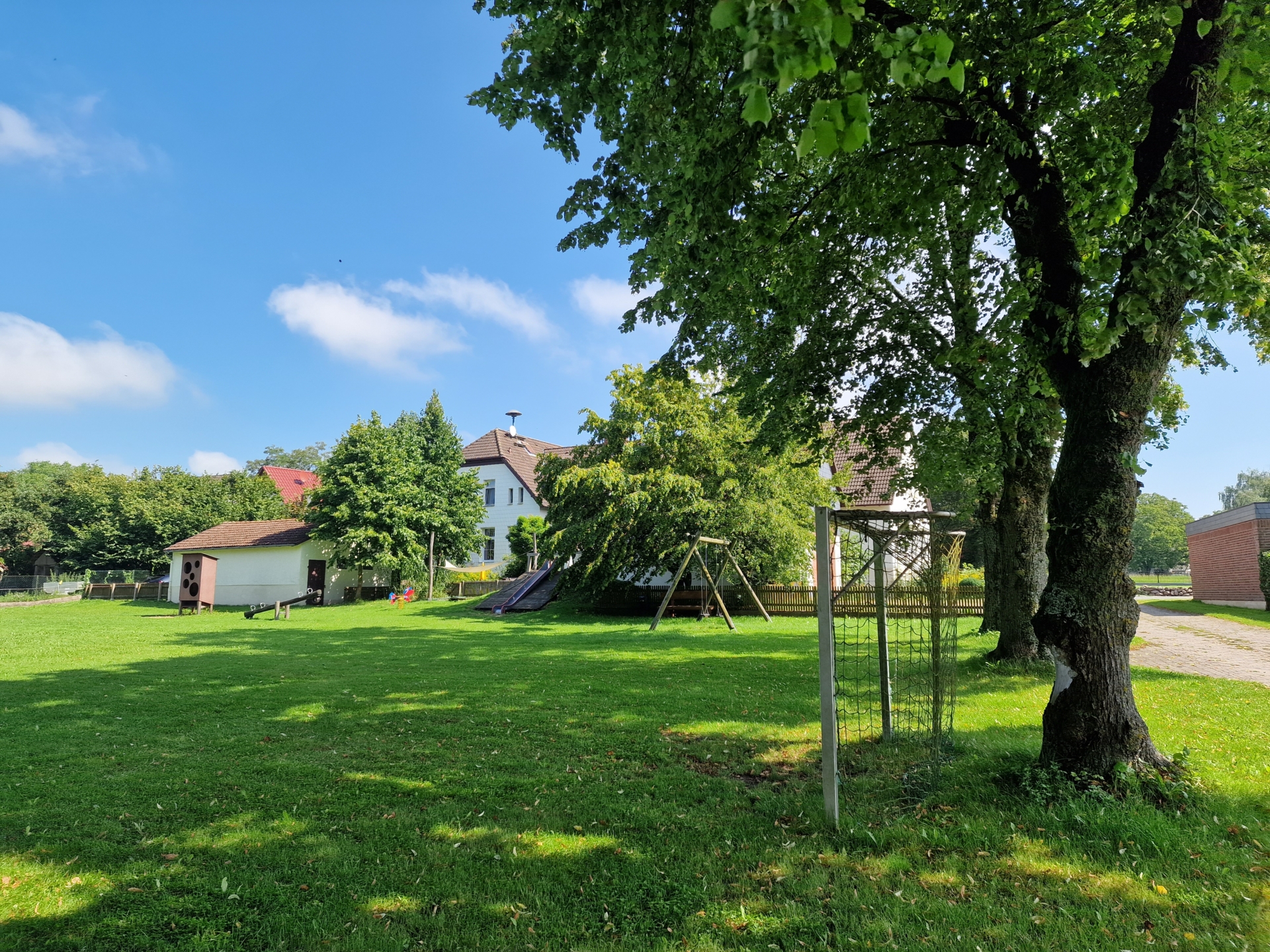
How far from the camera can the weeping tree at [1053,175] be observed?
466 cm

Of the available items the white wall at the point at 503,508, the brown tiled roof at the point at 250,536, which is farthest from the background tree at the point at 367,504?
the white wall at the point at 503,508

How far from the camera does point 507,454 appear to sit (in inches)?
1747

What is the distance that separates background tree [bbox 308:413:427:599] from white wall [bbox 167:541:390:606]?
1915 mm

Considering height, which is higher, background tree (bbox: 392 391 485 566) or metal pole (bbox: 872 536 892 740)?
background tree (bbox: 392 391 485 566)

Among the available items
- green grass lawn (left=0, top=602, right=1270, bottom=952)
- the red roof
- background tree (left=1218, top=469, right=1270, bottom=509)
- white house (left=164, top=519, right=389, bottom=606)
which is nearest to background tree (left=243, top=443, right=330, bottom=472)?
the red roof

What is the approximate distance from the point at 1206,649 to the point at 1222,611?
1346 cm

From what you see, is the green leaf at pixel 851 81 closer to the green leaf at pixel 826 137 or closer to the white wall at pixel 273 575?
the green leaf at pixel 826 137

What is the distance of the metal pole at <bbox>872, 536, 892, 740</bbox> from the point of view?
6.06 metres

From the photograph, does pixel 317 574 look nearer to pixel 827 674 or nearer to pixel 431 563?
pixel 431 563

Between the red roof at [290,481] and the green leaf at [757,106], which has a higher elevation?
the red roof at [290,481]

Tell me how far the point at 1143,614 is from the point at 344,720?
2611cm

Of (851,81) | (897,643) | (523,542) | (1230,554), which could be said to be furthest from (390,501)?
(1230,554)

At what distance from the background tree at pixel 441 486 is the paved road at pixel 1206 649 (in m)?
26.7

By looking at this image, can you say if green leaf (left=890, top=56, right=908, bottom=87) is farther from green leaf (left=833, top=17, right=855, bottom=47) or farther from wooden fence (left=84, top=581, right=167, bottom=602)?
wooden fence (left=84, top=581, right=167, bottom=602)
